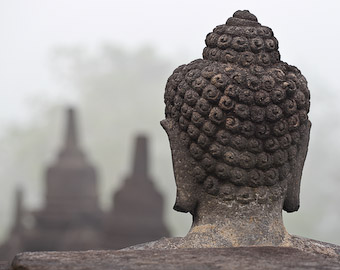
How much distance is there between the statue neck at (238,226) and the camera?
6.54 m

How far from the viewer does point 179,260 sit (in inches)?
223

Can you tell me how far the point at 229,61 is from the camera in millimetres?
6621

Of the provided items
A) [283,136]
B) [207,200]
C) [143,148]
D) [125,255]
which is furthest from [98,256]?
[143,148]

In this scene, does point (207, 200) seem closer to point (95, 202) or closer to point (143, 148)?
point (143, 148)

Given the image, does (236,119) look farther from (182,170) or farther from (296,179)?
(296,179)

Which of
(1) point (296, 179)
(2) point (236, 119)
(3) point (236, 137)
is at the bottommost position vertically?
(1) point (296, 179)

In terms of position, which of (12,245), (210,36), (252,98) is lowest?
(12,245)

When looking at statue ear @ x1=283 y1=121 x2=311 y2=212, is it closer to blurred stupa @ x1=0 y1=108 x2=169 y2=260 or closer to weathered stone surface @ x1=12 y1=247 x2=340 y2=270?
weathered stone surface @ x1=12 y1=247 x2=340 y2=270

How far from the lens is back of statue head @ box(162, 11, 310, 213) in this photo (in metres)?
6.49

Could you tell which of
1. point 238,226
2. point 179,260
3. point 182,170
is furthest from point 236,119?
point 179,260

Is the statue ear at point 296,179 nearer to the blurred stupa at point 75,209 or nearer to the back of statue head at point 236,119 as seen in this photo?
the back of statue head at point 236,119

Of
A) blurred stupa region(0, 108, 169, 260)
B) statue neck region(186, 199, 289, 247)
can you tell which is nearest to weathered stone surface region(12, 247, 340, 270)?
statue neck region(186, 199, 289, 247)

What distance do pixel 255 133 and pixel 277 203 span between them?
1.70 ft

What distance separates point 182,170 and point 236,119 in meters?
0.53
